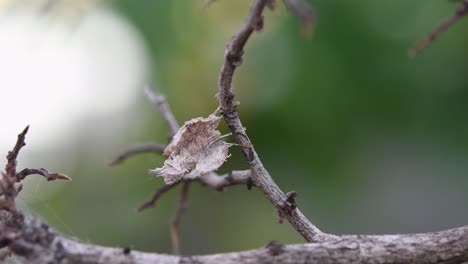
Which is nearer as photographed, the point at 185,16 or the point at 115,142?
the point at 185,16

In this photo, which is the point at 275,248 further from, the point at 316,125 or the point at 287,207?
the point at 316,125

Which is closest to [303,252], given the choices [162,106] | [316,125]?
[162,106]

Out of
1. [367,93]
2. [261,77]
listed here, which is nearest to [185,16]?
[261,77]

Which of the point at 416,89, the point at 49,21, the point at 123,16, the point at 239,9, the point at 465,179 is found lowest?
the point at 49,21

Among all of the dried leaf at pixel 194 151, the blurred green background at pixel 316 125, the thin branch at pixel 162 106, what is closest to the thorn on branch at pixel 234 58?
the dried leaf at pixel 194 151

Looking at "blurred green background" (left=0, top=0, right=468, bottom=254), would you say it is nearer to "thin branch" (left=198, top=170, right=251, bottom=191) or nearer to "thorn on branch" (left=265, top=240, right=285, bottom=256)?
"thin branch" (left=198, top=170, right=251, bottom=191)

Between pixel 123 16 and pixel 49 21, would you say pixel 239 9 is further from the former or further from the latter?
pixel 49 21
